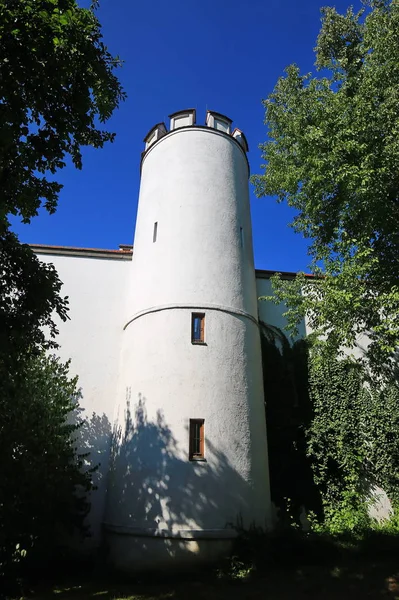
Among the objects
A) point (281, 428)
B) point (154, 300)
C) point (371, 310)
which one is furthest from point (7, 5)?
point (281, 428)

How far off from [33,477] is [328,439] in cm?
838

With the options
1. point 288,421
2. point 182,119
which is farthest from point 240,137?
point 288,421

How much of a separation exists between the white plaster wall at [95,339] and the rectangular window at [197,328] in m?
3.81

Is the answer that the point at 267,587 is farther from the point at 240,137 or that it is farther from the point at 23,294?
the point at 240,137

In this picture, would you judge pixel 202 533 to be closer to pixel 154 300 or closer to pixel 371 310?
pixel 154 300

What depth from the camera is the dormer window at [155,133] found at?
15391mm

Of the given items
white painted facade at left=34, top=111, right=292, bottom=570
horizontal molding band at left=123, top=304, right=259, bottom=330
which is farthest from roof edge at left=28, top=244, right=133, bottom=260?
horizontal molding band at left=123, top=304, right=259, bottom=330

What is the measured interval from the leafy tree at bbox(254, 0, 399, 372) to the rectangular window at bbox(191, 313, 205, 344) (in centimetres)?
291

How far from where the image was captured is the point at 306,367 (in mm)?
14000

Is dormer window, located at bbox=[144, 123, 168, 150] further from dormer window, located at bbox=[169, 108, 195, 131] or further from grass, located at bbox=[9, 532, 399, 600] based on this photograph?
grass, located at bbox=[9, 532, 399, 600]

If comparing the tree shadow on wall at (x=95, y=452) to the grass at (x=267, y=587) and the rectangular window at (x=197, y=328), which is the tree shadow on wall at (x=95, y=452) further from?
the rectangular window at (x=197, y=328)

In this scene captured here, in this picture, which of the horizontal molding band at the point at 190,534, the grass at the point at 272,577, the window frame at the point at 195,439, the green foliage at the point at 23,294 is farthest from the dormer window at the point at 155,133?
the grass at the point at 272,577

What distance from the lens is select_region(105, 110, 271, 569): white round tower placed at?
31.5 feet

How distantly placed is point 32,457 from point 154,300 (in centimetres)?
520
